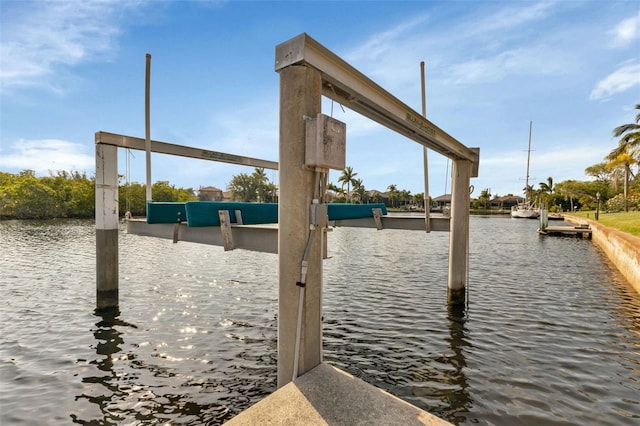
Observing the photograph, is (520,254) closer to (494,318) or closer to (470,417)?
(494,318)

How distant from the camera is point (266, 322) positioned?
26.8 feet

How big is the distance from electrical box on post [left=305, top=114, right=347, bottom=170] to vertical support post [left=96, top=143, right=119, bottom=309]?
702 cm

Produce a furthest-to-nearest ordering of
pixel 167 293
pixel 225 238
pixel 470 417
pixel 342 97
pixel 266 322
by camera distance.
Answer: pixel 167 293, pixel 266 322, pixel 225 238, pixel 342 97, pixel 470 417

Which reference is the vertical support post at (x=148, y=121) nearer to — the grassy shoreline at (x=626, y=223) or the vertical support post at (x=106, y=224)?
the vertical support post at (x=106, y=224)

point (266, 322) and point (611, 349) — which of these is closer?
Answer: point (611, 349)

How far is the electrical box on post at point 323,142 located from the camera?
3521mm

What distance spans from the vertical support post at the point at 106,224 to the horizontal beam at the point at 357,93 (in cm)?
665

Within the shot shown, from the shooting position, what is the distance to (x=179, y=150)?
10.9m

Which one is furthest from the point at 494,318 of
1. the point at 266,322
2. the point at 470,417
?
the point at 266,322

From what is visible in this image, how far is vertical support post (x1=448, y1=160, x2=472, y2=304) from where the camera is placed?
9484 mm

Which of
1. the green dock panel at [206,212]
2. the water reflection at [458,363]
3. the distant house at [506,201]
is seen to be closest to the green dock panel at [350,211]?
the green dock panel at [206,212]

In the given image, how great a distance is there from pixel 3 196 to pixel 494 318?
249ft

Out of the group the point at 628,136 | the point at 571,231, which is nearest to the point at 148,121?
the point at 571,231

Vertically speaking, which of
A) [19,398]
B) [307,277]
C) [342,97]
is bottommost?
[19,398]
